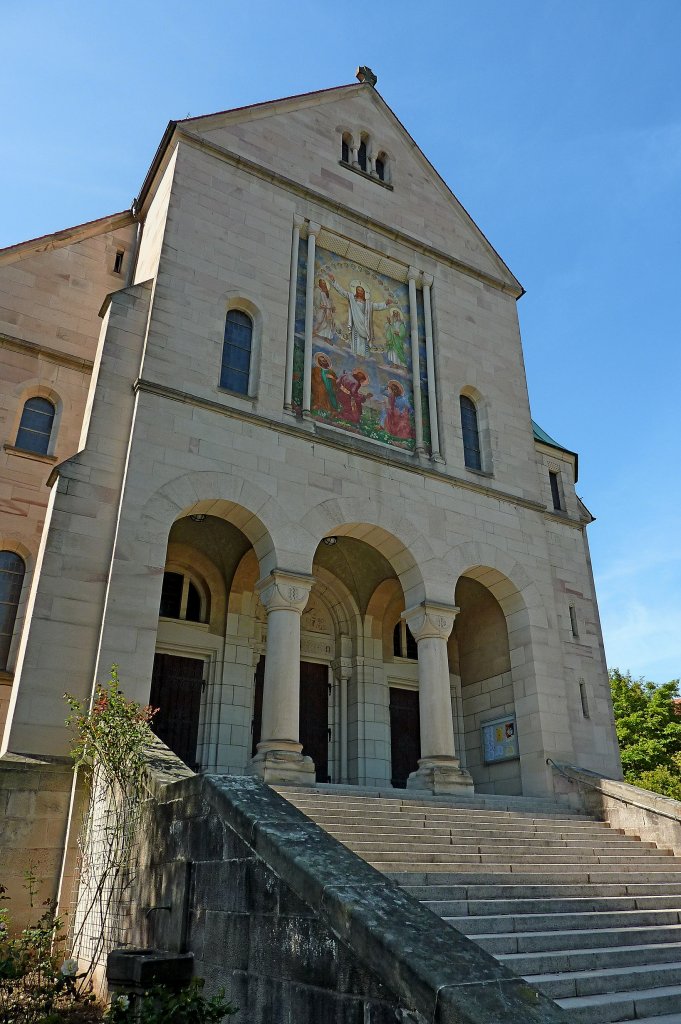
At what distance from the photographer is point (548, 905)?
8219 millimetres

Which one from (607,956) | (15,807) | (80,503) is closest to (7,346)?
(80,503)

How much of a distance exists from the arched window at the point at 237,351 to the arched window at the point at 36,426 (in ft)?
11.8

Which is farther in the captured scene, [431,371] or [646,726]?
[646,726]

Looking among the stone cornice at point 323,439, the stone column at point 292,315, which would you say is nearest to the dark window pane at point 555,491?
the stone cornice at point 323,439

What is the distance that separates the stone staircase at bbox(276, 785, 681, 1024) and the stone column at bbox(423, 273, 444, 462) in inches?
293

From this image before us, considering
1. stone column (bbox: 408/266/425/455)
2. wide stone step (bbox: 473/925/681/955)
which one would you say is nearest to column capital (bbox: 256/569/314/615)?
stone column (bbox: 408/266/425/455)

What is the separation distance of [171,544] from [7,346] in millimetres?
5093

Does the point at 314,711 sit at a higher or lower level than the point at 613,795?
higher

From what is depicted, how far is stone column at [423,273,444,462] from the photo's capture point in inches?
669

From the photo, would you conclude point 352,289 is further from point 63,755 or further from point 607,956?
point 607,956

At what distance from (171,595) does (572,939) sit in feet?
34.0

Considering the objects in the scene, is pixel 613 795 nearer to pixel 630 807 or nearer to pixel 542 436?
pixel 630 807

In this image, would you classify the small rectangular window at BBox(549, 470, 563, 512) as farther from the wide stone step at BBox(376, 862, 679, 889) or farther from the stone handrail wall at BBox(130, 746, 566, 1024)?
the stone handrail wall at BBox(130, 746, 566, 1024)

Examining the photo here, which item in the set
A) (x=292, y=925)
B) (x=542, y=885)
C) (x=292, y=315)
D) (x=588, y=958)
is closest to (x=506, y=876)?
(x=542, y=885)
